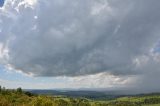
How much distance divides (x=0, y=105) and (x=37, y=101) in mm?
61928

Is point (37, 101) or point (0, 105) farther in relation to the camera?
point (37, 101)

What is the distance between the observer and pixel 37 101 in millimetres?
138125

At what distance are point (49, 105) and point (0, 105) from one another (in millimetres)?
58886

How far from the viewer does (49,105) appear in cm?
13450

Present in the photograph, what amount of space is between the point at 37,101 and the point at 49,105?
22.6 feet

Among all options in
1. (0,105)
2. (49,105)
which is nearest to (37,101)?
(49,105)

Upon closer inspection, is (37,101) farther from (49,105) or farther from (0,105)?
(0,105)

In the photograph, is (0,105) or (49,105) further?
(49,105)

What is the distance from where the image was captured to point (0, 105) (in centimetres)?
7681
